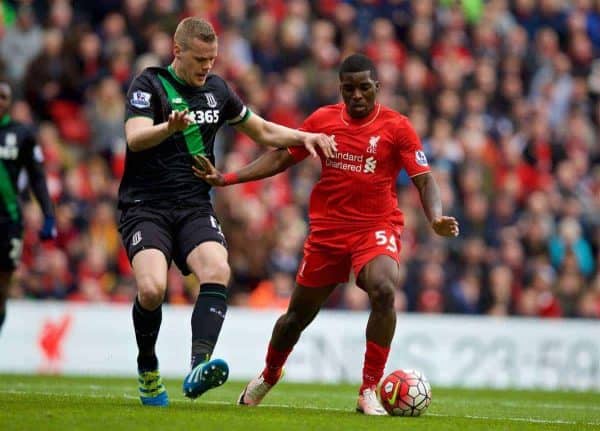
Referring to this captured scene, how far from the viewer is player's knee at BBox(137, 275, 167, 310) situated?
349 inches

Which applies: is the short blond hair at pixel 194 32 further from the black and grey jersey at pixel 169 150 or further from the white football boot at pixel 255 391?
the white football boot at pixel 255 391

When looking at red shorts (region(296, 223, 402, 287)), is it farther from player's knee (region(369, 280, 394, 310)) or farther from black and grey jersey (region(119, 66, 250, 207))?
black and grey jersey (region(119, 66, 250, 207))

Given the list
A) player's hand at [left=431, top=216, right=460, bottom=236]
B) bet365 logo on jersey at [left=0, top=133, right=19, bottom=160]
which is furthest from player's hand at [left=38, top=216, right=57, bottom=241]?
player's hand at [left=431, top=216, right=460, bottom=236]

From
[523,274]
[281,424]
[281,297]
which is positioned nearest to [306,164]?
[281,297]

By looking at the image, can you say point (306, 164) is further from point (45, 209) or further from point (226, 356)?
point (45, 209)

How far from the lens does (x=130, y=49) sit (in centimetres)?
1825

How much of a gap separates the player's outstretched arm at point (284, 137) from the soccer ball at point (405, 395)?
1.71 meters

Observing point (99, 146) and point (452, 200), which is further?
point (452, 200)

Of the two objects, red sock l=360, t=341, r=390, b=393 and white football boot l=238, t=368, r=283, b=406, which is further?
white football boot l=238, t=368, r=283, b=406

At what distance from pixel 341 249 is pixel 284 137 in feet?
3.06

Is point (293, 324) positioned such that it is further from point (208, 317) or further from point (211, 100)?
point (211, 100)

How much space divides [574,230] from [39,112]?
25.9 ft

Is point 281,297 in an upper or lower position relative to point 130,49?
lower

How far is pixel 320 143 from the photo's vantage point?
9.42 m
